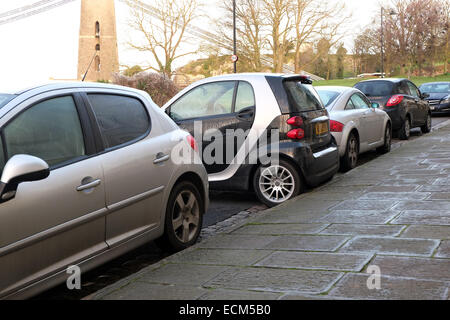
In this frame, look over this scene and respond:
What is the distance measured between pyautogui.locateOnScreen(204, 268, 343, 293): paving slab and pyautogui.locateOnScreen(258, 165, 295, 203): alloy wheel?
10.1ft

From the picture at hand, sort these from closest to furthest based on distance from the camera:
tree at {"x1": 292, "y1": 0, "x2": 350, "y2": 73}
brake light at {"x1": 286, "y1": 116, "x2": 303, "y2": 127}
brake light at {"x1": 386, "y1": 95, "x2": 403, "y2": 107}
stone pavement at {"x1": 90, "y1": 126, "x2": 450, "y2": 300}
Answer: stone pavement at {"x1": 90, "y1": 126, "x2": 450, "y2": 300} < brake light at {"x1": 286, "y1": 116, "x2": 303, "y2": 127} < brake light at {"x1": 386, "y1": 95, "x2": 403, "y2": 107} < tree at {"x1": 292, "y1": 0, "x2": 350, "y2": 73}

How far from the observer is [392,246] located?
450 centimetres

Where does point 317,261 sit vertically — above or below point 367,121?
below

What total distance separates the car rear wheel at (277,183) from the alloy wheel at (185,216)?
6.61 feet

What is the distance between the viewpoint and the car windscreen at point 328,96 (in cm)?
973

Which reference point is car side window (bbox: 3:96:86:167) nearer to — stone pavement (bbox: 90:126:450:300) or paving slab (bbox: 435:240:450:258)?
stone pavement (bbox: 90:126:450:300)

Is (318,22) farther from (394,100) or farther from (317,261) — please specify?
(317,261)

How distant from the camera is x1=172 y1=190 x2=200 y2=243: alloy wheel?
16.3 feet

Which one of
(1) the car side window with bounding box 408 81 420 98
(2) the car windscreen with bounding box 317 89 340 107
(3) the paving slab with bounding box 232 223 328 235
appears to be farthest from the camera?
(1) the car side window with bounding box 408 81 420 98

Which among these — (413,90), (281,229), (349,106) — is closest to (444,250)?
(281,229)

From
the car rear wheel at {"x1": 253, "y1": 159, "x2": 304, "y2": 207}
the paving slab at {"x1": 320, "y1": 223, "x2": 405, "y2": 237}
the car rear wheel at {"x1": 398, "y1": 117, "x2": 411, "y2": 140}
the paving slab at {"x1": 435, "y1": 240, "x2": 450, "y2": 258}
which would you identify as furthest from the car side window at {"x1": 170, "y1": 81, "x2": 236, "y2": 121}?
the car rear wheel at {"x1": 398, "y1": 117, "x2": 411, "y2": 140}

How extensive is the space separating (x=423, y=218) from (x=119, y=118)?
3.04 m

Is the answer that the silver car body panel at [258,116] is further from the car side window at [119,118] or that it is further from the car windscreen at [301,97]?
the car side window at [119,118]

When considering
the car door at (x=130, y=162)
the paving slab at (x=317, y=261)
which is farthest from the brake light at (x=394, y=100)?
the paving slab at (x=317, y=261)
